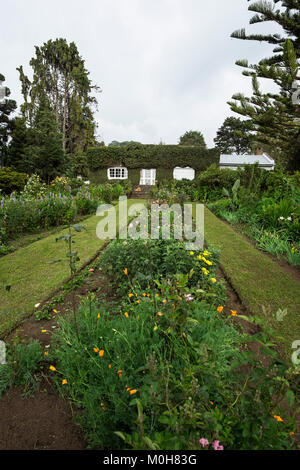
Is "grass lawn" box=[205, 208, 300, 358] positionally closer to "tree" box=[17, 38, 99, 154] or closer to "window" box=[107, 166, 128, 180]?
"window" box=[107, 166, 128, 180]

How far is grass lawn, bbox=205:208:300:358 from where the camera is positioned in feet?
7.51

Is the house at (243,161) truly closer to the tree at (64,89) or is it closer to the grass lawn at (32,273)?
the tree at (64,89)

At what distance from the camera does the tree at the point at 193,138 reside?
44406 millimetres

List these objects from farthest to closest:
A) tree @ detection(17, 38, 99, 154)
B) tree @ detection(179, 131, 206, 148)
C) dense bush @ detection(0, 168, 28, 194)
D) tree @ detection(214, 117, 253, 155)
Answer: tree @ detection(179, 131, 206, 148) < tree @ detection(214, 117, 253, 155) < tree @ detection(17, 38, 99, 154) < dense bush @ detection(0, 168, 28, 194)

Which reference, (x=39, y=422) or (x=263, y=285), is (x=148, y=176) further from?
(x=39, y=422)

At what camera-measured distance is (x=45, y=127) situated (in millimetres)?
18297

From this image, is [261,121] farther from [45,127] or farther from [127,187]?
[45,127]

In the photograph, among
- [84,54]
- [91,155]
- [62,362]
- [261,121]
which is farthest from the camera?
[84,54]

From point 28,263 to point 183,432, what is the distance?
3718mm

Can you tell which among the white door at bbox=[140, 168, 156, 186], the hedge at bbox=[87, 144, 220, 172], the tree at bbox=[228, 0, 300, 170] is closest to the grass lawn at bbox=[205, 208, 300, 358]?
the tree at bbox=[228, 0, 300, 170]

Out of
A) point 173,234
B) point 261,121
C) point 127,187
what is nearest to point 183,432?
point 173,234

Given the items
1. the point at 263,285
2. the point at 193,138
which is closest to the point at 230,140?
the point at 193,138

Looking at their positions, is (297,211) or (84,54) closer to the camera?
(297,211)

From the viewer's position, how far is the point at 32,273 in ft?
11.4
